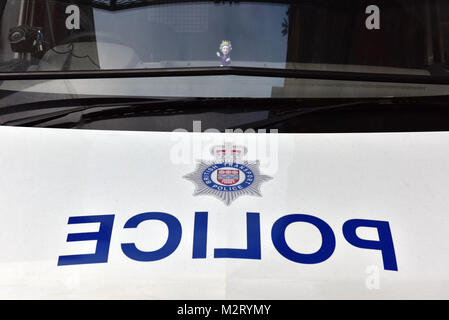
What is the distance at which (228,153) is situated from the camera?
1.68 m

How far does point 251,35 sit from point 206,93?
0.27 meters

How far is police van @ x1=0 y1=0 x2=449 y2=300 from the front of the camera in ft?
4.40

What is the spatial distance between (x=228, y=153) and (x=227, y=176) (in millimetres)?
107

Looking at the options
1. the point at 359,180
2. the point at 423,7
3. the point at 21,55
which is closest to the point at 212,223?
the point at 359,180

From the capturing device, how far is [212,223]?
143 centimetres

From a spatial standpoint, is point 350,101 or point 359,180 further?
point 350,101

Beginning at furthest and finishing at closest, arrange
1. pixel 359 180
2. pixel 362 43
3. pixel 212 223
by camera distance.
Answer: pixel 362 43 → pixel 359 180 → pixel 212 223

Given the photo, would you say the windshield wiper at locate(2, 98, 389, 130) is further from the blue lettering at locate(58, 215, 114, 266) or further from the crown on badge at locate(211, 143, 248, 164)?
the blue lettering at locate(58, 215, 114, 266)

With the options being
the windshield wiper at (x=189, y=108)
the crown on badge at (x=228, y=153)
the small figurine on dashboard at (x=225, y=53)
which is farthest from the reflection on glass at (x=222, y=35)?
the crown on badge at (x=228, y=153)

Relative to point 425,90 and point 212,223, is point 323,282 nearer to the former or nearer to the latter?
point 212,223

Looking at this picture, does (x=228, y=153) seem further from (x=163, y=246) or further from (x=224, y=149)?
(x=163, y=246)

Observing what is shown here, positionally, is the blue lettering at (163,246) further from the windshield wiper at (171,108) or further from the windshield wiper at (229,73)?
the windshield wiper at (229,73)

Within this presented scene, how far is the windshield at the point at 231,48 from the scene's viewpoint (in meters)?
1.80

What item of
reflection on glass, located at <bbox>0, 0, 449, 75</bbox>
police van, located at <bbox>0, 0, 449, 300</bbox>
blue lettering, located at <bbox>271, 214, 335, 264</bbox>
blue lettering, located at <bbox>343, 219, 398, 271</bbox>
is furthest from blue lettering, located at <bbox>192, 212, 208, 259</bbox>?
reflection on glass, located at <bbox>0, 0, 449, 75</bbox>
